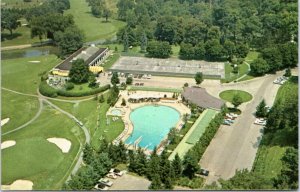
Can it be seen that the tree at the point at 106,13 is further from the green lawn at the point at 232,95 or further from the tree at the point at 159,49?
the green lawn at the point at 232,95

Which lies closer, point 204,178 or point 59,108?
point 204,178

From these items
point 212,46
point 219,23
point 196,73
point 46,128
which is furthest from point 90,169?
point 219,23

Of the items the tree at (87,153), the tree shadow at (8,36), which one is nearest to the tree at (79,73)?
the tree at (87,153)

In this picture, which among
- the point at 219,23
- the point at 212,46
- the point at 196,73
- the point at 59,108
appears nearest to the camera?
the point at 59,108

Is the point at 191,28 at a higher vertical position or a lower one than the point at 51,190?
higher

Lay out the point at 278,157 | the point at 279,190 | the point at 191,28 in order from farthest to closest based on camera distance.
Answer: the point at 191,28 < the point at 278,157 < the point at 279,190

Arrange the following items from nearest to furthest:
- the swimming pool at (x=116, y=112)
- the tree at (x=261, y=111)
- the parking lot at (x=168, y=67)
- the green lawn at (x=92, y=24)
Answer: the tree at (x=261, y=111) → the swimming pool at (x=116, y=112) → the parking lot at (x=168, y=67) → the green lawn at (x=92, y=24)

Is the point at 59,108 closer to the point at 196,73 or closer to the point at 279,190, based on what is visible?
the point at 196,73

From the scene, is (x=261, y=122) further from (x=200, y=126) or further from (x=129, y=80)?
(x=129, y=80)
